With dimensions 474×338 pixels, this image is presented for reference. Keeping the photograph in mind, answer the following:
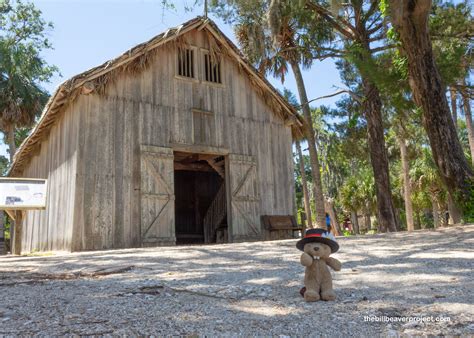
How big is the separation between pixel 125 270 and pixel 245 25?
12.4 meters

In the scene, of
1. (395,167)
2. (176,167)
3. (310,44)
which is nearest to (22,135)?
(176,167)

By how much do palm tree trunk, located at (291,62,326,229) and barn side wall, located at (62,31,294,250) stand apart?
132 cm

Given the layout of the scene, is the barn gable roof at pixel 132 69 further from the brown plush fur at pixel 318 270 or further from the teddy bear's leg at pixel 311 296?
the teddy bear's leg at pixel 311 296

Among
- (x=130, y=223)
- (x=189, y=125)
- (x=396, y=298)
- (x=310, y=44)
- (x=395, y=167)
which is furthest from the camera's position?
(x=395, y=167)

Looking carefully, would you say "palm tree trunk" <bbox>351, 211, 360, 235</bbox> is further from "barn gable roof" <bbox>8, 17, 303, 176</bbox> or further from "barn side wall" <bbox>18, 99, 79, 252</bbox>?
"barn side wall" <bbox>18, 99, 79, 252</bbox>

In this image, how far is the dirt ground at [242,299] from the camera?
8.50 ft

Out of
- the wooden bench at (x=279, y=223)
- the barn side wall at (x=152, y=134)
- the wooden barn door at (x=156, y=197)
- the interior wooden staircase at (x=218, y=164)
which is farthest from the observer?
the interior wooden staircase at (x=218, y=164)

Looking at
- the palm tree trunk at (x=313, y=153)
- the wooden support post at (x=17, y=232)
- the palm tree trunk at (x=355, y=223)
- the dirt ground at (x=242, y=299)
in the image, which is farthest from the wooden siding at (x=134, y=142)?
the palm tree trunk at (x=355, y=223)

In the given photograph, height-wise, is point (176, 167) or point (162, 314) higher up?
point (176, 167)

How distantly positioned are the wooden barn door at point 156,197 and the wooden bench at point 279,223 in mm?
2898

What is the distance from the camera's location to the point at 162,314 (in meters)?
2.89

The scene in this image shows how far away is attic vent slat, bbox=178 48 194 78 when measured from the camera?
40.2 ft

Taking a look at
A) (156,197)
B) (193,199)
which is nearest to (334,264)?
(156,197)

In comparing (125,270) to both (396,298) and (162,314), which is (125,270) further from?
(396,298)
